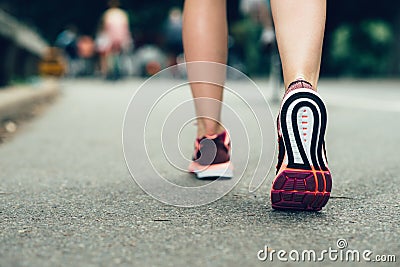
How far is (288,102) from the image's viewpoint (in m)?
1.87

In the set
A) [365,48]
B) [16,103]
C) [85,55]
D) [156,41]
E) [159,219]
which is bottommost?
[159,219]

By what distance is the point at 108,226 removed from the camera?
177 cm

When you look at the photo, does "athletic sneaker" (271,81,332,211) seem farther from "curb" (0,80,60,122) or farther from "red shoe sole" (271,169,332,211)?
"curb" (0,80,60,122)

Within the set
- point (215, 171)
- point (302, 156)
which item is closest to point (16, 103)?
point (215, 171)

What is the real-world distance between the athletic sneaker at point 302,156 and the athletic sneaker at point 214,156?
0.53 meters

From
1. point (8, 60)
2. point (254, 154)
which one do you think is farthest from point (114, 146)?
point (8, 60)

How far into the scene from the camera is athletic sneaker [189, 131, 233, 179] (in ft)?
7.80

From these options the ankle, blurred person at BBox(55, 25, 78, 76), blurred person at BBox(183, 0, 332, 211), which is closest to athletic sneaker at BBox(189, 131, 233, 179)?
blurred person at BBox(183, 0, 332, 211)

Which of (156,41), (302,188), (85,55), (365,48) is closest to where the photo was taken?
(302,188)

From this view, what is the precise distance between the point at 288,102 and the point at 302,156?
146 millimetres

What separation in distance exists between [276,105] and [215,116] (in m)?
4.06

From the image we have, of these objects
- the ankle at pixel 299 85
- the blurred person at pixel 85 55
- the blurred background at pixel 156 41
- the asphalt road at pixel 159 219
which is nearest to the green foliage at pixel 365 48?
the blurred background at pixel 156 41

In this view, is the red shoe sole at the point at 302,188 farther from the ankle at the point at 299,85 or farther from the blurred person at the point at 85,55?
the blurred person at the point at 85,55

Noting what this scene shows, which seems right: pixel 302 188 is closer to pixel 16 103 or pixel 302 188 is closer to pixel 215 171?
pixel 215 171
